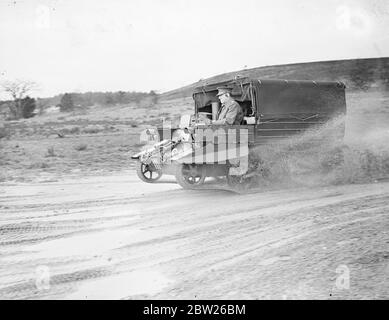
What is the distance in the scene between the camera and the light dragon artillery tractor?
8.35m

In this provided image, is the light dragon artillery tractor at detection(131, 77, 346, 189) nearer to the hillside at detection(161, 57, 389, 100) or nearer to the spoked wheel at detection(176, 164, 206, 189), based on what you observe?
the spoked wheel at detection(176, 164, 206, 189)

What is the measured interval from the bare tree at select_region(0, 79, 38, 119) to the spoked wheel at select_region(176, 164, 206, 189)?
2445 cm

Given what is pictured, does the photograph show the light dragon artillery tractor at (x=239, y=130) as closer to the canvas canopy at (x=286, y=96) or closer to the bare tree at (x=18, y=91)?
the canvas canopy at (x=286, y=96)

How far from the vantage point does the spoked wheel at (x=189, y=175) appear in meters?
8.45

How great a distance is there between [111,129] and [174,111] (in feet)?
37.5

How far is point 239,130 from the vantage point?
855 centimetres

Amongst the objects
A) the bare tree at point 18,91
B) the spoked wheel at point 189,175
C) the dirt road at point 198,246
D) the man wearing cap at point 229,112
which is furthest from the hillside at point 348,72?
the dirt road at point 198,246

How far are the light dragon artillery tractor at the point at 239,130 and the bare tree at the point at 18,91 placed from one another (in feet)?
77.7

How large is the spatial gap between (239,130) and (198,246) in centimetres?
415

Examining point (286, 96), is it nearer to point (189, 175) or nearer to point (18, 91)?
point (189, 175)

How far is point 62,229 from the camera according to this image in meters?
5.59
